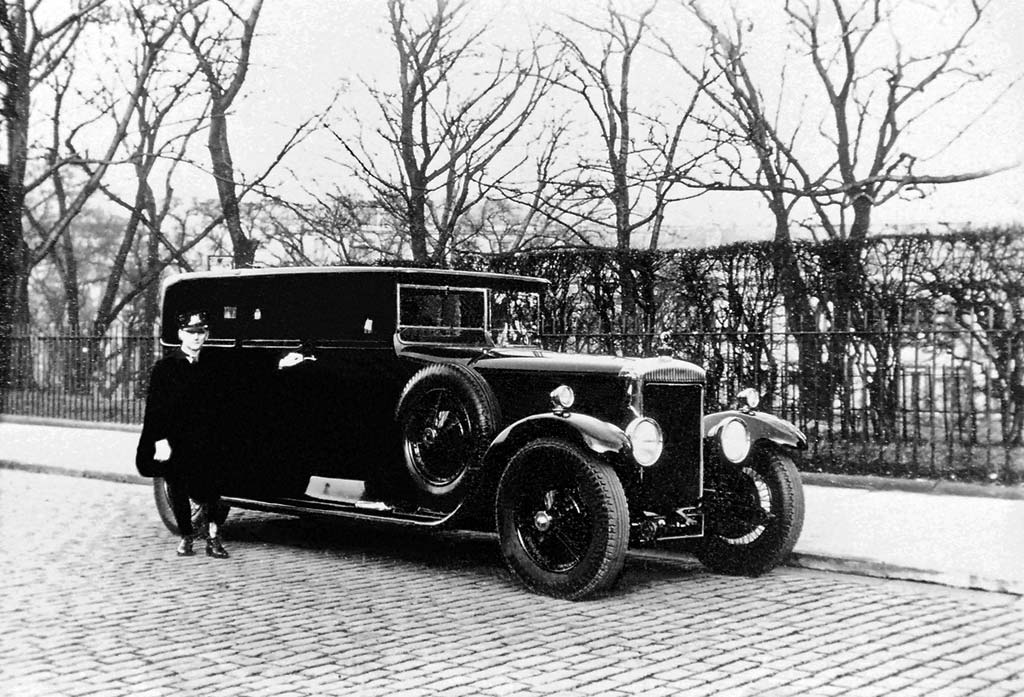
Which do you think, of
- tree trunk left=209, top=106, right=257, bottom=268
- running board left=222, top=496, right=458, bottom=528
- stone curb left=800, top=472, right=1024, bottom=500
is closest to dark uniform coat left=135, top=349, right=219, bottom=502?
running board left=222, top=496, right=458, bottom=528

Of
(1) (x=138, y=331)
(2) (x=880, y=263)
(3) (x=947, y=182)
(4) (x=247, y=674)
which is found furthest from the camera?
(1) (x=138, y=331)

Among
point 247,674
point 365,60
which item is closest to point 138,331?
point 365,60

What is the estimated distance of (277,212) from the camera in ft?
58.0

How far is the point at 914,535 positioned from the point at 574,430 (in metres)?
2.97

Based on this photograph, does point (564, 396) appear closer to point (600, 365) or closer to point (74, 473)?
point (600, 365)

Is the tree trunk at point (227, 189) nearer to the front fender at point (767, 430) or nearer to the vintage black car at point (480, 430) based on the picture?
the vintage black car at point (480, 430)

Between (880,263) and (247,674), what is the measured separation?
775 cm

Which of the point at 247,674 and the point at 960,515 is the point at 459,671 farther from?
the point at 960,515

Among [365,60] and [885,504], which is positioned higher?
[365,60]

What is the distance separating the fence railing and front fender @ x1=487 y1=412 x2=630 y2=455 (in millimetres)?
4688

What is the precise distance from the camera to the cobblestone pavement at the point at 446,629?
14.5 feet

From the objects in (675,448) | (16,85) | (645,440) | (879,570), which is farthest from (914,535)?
(16,85)

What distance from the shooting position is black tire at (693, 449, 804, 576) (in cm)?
689

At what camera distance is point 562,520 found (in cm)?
630
